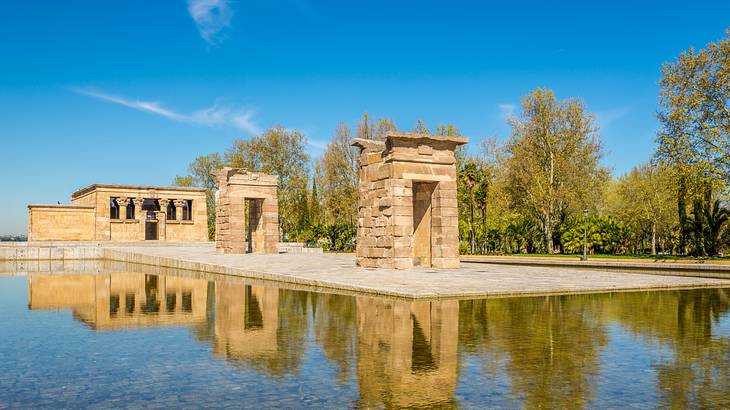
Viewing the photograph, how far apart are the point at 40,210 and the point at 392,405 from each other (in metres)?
51.1

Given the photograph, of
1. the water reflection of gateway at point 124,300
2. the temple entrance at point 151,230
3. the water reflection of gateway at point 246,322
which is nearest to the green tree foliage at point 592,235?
the water reflection of gateway at point 124,300

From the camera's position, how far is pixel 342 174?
4825 cm

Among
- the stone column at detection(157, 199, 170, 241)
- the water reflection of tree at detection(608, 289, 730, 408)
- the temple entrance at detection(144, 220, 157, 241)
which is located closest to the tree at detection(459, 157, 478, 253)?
the stone column at detection(157, 199, 170, 241)

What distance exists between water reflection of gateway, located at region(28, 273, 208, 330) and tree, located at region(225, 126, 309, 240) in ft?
107

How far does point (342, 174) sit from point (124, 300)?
3650 centimetres

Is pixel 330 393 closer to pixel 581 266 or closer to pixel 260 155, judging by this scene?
pixel 581 266

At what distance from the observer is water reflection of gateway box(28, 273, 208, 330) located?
9.34 m

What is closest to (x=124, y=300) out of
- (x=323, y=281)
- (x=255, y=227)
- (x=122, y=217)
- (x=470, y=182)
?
(x=323, y=281)

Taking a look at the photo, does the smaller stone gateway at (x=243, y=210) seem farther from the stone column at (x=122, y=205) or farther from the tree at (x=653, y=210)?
the tree at (x=653, y=210)

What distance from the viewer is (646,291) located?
13836 mm

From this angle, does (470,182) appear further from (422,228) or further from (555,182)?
(422,228)

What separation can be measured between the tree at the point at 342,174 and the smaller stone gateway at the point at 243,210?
12.5 meters

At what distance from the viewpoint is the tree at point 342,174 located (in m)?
46.9

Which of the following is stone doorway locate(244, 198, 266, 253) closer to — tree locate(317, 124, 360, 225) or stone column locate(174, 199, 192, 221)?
tree locate(317, 124, 360, 225)
